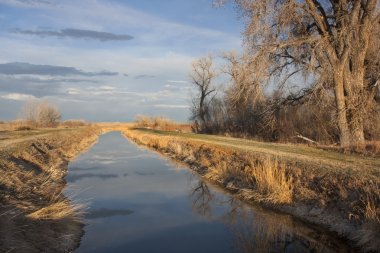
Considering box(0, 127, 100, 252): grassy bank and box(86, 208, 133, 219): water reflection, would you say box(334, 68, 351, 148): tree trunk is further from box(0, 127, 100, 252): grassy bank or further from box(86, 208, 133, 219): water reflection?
box(0, 127, 100, 252): grassy bank

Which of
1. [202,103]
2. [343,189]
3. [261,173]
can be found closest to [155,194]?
[261,173]

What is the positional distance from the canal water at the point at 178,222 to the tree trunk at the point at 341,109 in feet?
32.1

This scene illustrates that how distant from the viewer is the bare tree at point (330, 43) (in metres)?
24.1

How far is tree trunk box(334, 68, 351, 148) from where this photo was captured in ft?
80.8

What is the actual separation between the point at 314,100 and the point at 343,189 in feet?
55.8

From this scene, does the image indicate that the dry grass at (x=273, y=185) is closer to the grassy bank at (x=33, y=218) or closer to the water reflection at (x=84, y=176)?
the grassy bank at (x=33, y=218)

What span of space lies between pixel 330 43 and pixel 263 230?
1598cm

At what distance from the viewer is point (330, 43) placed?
→ 80.2 ft

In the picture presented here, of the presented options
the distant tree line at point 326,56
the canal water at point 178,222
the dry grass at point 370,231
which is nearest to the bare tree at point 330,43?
the distant tree line at point 326,56

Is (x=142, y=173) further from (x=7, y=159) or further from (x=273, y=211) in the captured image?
(x=273, y=211)

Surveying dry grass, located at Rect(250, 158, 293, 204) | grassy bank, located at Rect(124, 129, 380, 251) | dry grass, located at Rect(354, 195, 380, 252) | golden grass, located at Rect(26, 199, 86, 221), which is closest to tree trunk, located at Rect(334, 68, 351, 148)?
grassy bank, located at Rect(124, 129, 380, 251)

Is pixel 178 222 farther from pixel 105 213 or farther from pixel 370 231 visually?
pixel 370 231

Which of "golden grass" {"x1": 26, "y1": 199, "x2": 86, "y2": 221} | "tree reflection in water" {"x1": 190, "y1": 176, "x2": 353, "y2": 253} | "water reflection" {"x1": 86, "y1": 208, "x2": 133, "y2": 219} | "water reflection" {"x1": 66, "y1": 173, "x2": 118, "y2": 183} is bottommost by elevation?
"tree reflection in water" {"x1": 190, "y1": 176, "x2": 353, "y2": 253}

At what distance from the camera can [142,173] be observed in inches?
891
